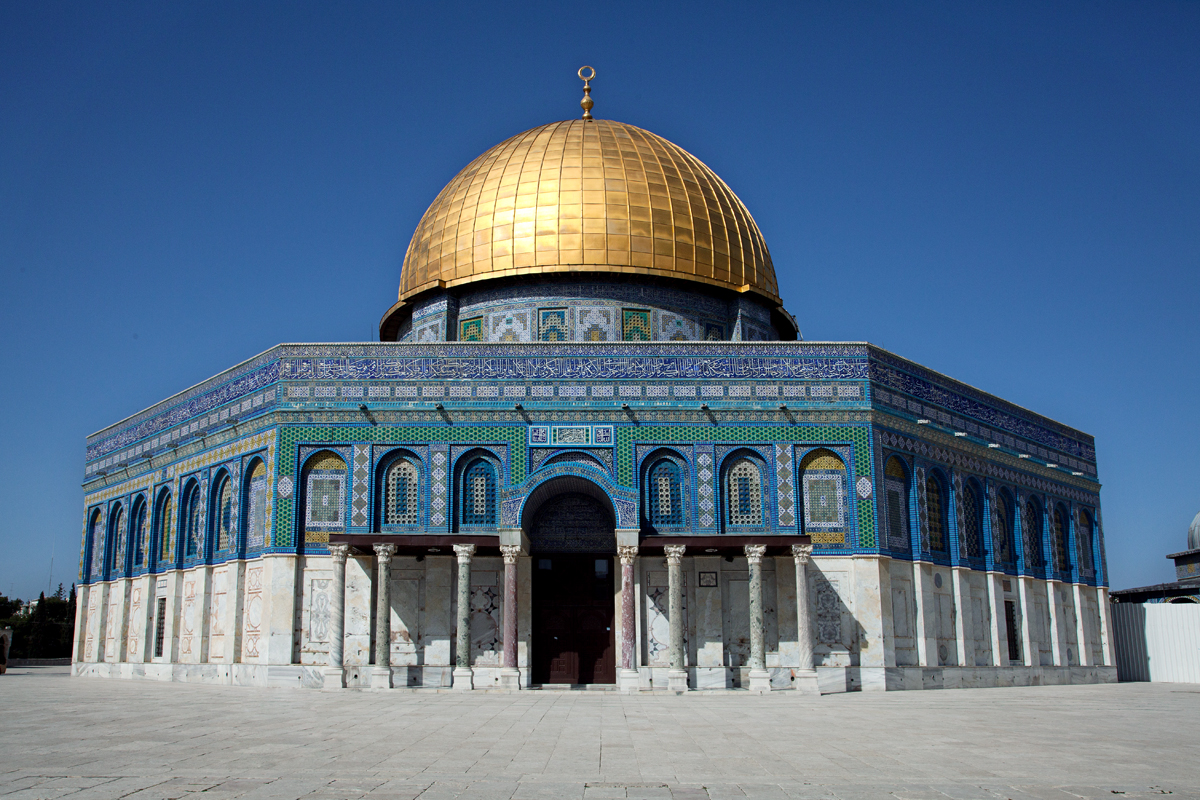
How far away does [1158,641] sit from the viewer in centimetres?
3119

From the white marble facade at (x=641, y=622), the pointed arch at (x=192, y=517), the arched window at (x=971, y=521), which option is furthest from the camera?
the arched window at (x=971, y=521)

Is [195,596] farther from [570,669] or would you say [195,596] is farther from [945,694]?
[945,694]

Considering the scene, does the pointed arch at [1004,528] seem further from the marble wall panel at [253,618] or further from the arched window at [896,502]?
the marble wall panel at [253,618]

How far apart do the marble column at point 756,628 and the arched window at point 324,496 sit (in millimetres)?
8466

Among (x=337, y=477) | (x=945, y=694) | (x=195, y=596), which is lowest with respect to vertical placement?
(x=945, y=694)

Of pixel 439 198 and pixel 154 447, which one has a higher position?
pixel 439 198

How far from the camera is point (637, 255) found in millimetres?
26422

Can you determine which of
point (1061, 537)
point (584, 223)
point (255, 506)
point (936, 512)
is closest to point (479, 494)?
point (255, 506)

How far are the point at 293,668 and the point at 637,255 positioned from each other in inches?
495

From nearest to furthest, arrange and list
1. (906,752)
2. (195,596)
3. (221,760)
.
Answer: (221,760), (906,752), (195,596)

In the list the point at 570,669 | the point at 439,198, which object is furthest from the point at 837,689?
the point at 439,198

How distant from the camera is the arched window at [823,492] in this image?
22.2 meters

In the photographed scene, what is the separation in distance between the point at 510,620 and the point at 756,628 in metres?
4.78

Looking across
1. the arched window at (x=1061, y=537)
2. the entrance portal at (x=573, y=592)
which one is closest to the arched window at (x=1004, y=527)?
the arched window at (x=1061, y=537)
